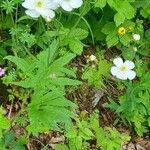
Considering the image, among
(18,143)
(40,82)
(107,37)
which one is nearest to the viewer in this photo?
(40,82)

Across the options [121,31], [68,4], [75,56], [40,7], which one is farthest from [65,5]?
[121,31]

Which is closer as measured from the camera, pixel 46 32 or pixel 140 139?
pixel 46 32

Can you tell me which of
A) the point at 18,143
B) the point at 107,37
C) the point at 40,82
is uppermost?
the point at 107,37

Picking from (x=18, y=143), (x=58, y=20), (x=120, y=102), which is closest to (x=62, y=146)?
(x=18, y=143)

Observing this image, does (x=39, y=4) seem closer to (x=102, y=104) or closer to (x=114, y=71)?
(x=114, y=71)

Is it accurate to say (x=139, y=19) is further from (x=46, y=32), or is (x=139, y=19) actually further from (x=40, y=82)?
(x=40, y=82)
